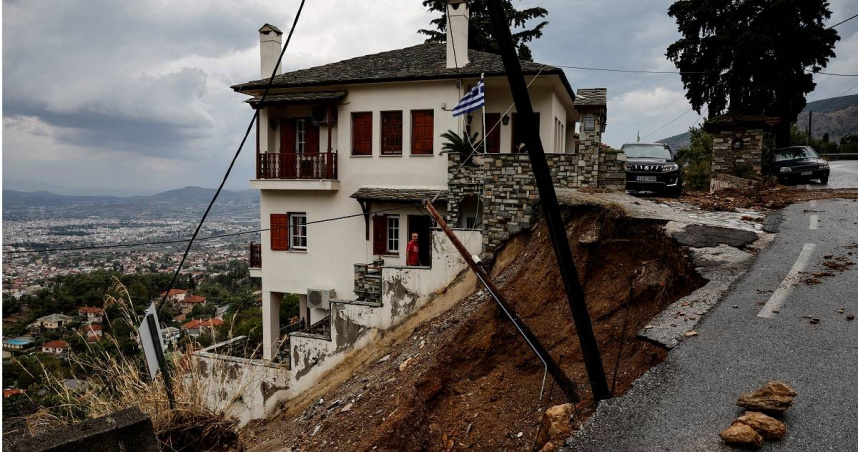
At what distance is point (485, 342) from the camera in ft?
31.5

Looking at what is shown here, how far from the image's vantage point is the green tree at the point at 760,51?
26250 millimetres

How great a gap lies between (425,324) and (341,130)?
8342mm

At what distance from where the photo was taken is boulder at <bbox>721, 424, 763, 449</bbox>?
4309 millimetres

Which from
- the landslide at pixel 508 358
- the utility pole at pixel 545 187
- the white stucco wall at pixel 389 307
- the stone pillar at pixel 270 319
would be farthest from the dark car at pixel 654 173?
the stone pillar at pixel 270 319

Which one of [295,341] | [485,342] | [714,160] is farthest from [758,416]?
[714,160]

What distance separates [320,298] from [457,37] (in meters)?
10.2

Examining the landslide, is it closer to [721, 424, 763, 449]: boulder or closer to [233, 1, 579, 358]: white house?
[721, 424, 763, 449]: boulder

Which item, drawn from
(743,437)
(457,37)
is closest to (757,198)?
(457,37)

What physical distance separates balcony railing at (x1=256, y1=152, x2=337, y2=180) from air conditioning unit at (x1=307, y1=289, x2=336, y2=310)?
4.00 m

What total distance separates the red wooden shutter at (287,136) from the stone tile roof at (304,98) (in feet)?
3.55

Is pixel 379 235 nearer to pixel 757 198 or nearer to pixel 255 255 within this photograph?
pixel 255 255

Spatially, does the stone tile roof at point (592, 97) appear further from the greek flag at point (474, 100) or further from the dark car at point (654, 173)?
the greek flag at point (474, 100)

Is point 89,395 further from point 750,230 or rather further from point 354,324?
point 750,230

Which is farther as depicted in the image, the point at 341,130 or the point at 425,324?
the point at 341,130
